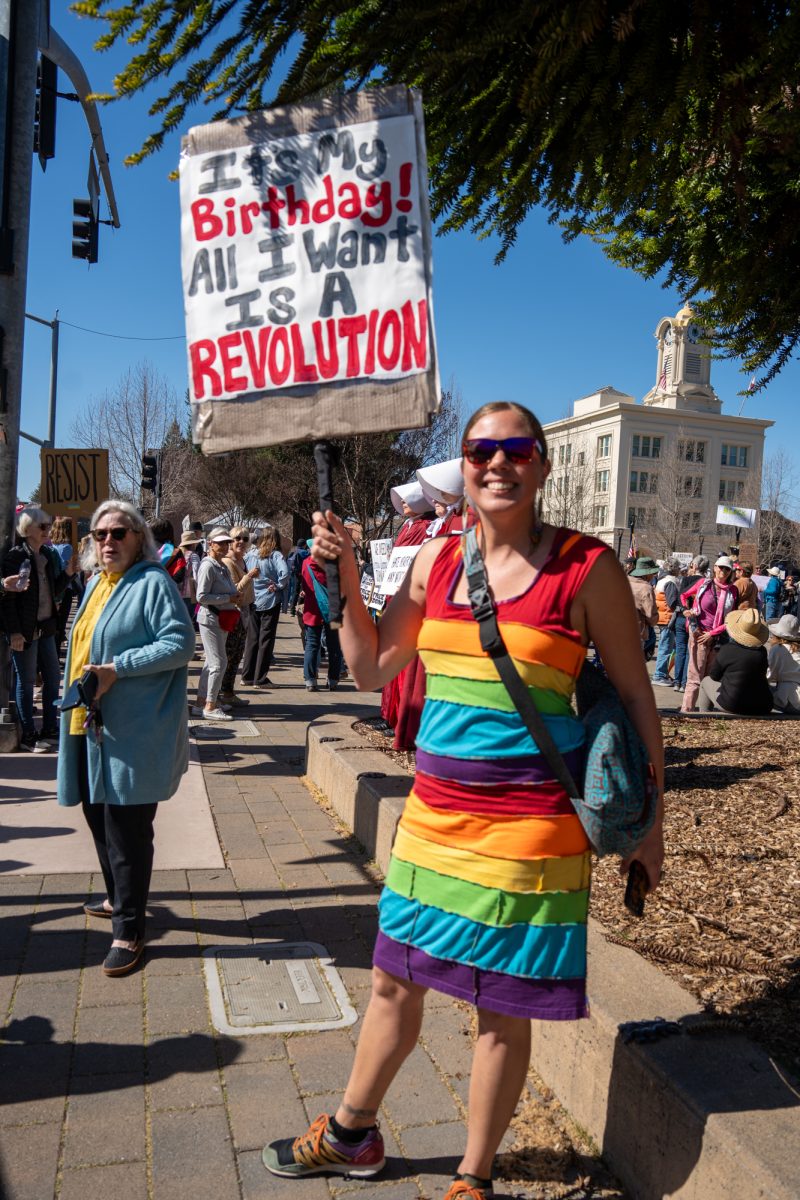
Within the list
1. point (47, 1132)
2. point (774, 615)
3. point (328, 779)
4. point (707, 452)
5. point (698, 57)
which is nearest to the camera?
point (47, 1132)

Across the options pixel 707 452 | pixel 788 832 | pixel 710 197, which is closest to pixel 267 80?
pixel 710 197

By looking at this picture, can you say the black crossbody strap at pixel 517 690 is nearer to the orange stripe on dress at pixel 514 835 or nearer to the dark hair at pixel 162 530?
the orange stripe on dress at pixel 514 835

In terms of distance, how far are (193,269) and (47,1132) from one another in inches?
102

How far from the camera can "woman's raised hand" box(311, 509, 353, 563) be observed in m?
2.54

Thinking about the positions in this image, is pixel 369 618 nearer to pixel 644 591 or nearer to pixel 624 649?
pixel 624 649

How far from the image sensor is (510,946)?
7.48 feet

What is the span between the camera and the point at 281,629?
22109 millimetres

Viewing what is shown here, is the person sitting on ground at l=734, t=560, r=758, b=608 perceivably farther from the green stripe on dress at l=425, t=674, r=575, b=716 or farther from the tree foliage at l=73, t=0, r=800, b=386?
the green stripe on dress at l=425, t=674, r=575, b=716

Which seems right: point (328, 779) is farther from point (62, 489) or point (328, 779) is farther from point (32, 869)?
point (62, 489)

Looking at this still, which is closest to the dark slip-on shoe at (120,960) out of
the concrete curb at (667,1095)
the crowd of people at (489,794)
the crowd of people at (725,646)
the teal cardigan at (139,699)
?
the teal cardigan at (139,699)

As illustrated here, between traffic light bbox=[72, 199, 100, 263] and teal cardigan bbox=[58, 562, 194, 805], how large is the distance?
11203 millimetres

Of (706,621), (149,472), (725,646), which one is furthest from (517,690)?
(149,472)

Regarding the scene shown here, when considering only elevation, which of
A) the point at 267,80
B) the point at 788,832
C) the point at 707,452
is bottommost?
the point at 788,832

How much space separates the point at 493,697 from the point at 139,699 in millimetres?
2071
